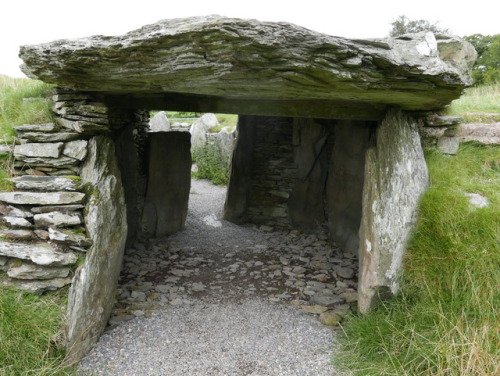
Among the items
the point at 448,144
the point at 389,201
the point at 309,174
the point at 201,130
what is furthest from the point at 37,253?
the point at 201,130

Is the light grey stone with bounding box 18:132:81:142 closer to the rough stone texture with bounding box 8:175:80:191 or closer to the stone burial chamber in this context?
the stone burial chamber

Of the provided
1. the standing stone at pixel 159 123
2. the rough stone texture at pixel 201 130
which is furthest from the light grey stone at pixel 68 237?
the standing stone at pixel 159 123

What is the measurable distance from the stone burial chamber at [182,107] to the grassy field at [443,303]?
193 millimetres

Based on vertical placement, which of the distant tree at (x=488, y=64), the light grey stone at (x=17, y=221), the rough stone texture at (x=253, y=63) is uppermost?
the distant tree at (x=488, y=64)

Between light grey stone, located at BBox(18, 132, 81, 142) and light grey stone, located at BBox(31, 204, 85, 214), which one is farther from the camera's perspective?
light grey stone, located at BBox(18, 132, 81, 142)

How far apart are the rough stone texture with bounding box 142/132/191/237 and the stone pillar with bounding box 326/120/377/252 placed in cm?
260

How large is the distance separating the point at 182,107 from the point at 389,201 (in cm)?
251

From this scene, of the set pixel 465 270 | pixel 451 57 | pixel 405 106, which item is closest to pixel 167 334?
pixel 465 270

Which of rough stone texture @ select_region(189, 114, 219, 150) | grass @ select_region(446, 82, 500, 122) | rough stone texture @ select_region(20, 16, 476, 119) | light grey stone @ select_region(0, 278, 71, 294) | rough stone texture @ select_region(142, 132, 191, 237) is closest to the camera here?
rough stone texture @ select_region(20, 16, 476, 119)

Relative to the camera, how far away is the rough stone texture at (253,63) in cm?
294

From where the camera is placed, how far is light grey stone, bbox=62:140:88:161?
13.2 ft

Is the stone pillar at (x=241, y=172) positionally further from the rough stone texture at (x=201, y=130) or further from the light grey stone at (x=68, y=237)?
the rough stone texture at (x=201, y=130)

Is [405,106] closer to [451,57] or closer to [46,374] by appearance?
[451,57]

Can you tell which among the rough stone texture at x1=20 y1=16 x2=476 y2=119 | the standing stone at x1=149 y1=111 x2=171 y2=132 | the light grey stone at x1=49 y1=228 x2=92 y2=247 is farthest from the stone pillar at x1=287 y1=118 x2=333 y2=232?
the standing stone at x1=149 y1=111 x2=171 y2=132
